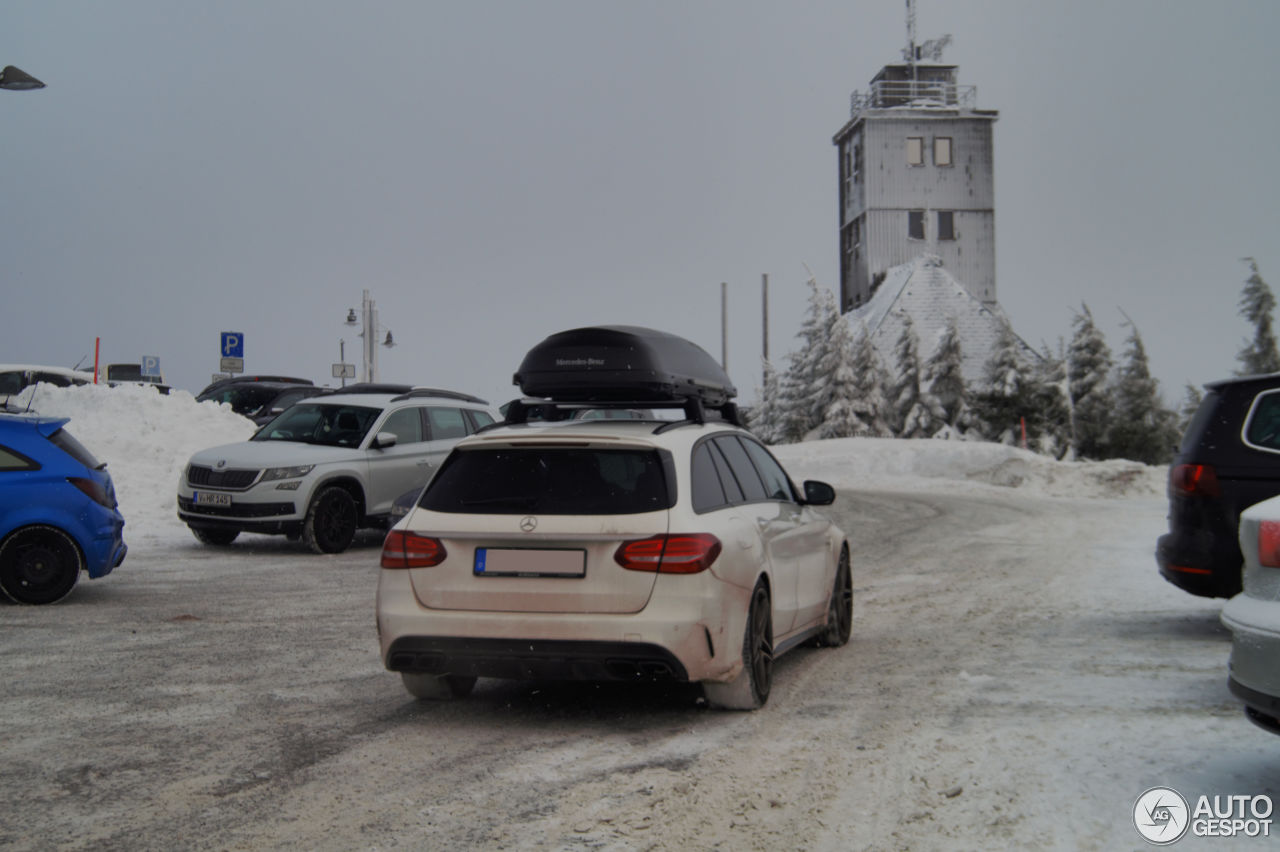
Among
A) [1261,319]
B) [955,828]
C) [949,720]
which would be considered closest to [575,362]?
[949,720]

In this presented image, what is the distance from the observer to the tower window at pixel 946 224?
255ft

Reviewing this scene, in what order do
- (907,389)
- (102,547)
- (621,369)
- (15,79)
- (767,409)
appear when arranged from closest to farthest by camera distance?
(621,369) < (102,547) < (15,79) < (907,389) < (767,409)

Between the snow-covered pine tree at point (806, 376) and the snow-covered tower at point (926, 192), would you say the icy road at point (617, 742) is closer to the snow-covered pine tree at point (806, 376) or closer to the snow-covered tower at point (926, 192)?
the snow-covered pine tree at point (806, 376)

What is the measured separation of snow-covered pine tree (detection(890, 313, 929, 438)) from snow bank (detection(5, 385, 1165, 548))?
21.8m

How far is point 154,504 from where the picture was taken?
58.9ft

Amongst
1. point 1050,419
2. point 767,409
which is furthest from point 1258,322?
point 767,409

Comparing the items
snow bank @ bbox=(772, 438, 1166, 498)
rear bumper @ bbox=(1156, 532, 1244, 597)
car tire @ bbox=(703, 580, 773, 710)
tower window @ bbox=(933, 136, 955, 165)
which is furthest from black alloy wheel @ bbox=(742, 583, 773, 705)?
tower window @ bbox=(933, 136, 955, 165)

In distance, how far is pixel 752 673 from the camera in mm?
6242

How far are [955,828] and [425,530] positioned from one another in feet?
9.65

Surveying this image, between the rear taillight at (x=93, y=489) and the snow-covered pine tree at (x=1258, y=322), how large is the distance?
6414 cm

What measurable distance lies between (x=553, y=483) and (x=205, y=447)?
49.8ft

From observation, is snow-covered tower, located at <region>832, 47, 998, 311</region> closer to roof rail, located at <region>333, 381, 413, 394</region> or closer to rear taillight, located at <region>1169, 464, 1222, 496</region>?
roof rail, located at <region>333, 381, 413, 394</region>

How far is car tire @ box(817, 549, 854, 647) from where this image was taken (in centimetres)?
834

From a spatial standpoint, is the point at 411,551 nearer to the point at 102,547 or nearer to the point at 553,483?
the point at 553,483
